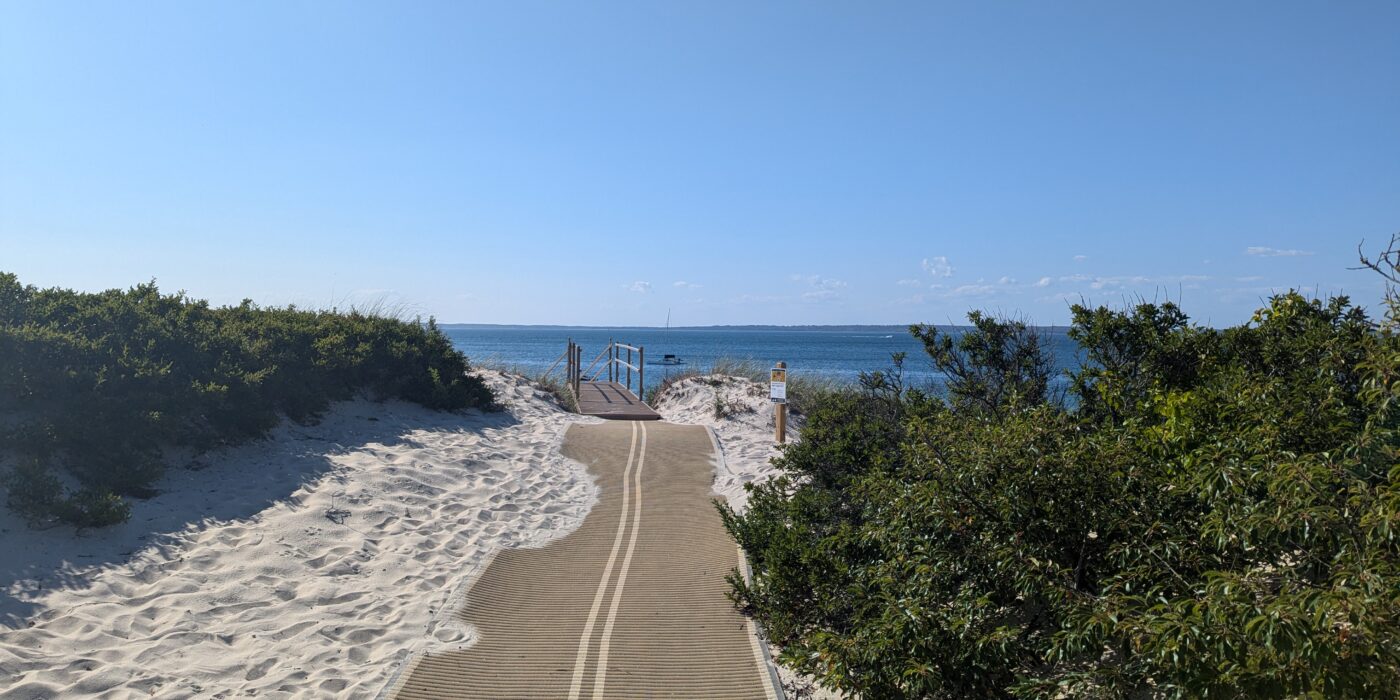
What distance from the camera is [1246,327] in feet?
16.5

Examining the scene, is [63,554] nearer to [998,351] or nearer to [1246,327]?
[998,351]

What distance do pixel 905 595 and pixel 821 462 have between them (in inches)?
152

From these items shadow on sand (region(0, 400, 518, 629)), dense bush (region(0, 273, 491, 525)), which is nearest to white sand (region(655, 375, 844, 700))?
shadow on sand (region(0, 400, 518, 629))

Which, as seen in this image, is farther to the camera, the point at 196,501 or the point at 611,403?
the point at 611,403

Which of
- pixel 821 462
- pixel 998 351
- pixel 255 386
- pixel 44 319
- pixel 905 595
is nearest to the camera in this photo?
pixel 905 595

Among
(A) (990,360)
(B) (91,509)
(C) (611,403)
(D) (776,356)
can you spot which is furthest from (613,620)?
(D) (776,356)

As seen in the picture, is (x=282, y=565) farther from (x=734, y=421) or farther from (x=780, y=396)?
(x=734, y=421)

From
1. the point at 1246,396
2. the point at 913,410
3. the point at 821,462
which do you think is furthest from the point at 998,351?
the point at 1246,396

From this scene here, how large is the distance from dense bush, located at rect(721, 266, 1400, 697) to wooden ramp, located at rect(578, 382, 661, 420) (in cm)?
1160

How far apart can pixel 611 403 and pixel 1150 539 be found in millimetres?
16146

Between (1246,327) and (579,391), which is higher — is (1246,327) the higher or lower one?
the higher one

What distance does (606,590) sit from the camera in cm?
693

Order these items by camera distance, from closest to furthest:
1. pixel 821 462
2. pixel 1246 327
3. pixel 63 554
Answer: pixel 1246 327
pixel 63 554
pixel 821 462

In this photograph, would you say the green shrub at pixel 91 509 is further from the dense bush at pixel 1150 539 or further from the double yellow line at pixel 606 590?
the dense bush at pixel 1150 539
